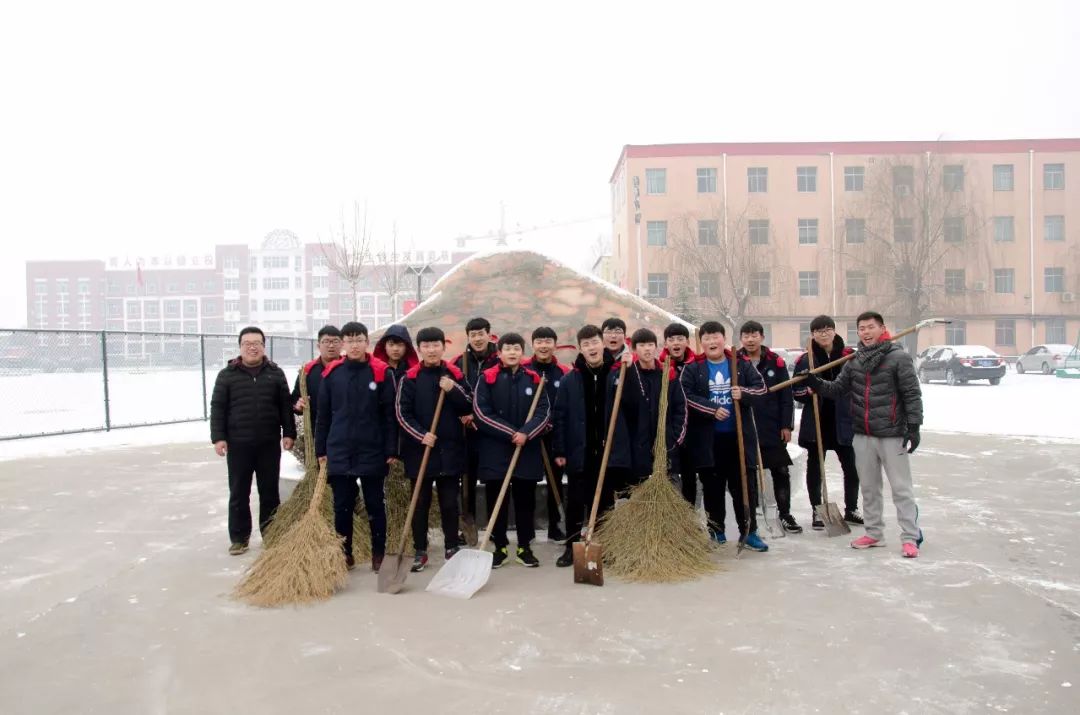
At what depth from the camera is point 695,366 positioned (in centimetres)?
557

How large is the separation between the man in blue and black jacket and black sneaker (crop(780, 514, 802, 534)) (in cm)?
204

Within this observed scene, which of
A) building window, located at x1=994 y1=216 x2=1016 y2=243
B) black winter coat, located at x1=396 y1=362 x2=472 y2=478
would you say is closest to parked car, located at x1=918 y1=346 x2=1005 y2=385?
building window, located at x1=994 y1=216 x2=1016 y2=243

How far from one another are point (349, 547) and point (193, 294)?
80478 millimetres

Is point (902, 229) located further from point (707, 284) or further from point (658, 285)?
point (658, 285)

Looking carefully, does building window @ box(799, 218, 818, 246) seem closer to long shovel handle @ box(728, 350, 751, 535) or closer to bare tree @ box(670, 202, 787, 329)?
bare tree @ box(670, 202, 787, 329)

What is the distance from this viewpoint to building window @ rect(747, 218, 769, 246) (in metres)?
38.0

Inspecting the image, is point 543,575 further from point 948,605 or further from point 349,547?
point 948,605

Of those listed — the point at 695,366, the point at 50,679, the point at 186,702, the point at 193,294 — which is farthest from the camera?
the point at 193,294

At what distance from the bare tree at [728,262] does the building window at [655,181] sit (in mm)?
2167

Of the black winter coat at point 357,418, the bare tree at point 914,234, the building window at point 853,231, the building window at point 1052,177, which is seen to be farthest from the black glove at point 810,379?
the building window at point 1052,177

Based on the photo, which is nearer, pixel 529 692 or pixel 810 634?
pixel 529 692

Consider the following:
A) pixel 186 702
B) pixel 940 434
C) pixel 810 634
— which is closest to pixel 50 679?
pixel 186 702

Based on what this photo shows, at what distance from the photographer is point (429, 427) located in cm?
516

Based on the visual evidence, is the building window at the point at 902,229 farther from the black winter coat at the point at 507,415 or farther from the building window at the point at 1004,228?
the black winter coat at the point at 507,415
